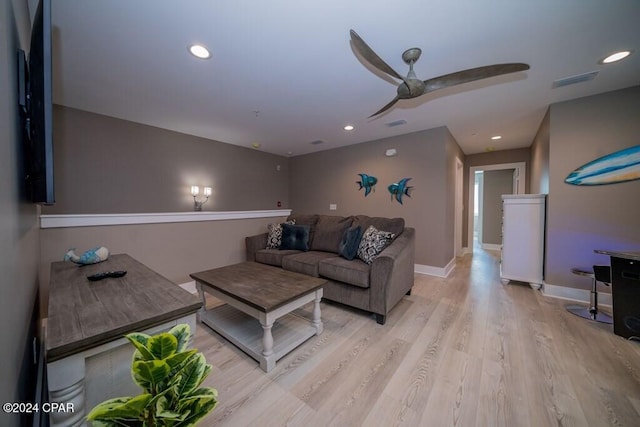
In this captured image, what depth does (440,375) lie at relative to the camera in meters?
1.57

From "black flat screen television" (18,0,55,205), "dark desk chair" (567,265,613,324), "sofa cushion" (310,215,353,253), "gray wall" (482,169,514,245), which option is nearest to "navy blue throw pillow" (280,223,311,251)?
"sofa cushion" (310,215,353,253)

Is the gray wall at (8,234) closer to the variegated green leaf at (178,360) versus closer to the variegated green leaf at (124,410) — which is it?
the variegated green leaf at (124,410)

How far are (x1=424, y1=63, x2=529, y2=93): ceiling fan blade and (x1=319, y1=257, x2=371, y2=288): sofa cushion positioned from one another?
68.2 inches

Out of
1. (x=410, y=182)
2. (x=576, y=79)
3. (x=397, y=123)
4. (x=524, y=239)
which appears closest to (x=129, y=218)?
(x=397, y=123)

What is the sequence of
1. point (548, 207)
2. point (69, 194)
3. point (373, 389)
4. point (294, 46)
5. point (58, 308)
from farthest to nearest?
point (548, 207) → point (69, 194) → point (294, 46) → point (373, 389) → point (58, 308)

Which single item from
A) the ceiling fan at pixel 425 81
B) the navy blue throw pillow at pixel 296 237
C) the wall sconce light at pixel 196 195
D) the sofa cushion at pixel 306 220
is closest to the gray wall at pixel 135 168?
the wall sconce light at pixel 196 195

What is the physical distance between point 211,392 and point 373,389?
1220mm

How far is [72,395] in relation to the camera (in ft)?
2.51

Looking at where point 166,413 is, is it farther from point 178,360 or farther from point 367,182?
point 367,182

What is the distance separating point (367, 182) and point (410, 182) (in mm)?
781

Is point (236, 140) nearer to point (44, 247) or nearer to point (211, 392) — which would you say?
point (44, 247)

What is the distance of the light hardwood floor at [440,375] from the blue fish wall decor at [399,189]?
2.06 m

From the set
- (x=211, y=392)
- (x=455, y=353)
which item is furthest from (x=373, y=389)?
(x=211, y=392)

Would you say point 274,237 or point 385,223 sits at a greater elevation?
point 385,223
